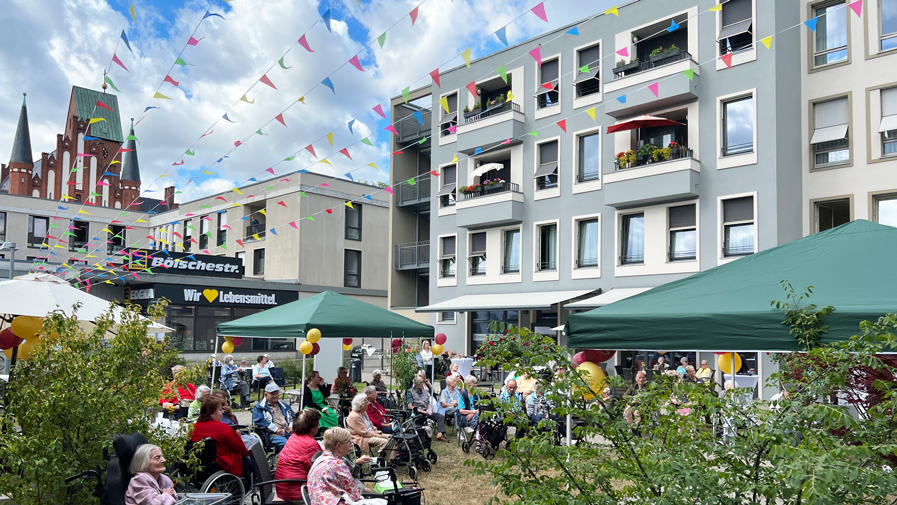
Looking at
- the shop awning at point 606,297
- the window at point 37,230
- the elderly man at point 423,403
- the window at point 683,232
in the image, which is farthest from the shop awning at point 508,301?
the window at point 37,230

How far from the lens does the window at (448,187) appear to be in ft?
91.0

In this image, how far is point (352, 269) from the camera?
134 ft

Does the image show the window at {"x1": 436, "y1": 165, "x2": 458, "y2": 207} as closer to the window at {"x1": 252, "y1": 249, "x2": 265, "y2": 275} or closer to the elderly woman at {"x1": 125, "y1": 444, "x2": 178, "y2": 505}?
the window at {"x1": 252, "y1": 249, "x2": 265, "y2": 275}

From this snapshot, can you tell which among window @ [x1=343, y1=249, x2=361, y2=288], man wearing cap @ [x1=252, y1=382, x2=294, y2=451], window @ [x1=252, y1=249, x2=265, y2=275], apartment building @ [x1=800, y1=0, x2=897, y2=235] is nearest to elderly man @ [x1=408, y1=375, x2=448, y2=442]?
man wearing cap @ [x1=252, y1=382, x2=294, y2=451]

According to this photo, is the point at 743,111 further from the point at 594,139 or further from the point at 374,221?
the point at 374,221

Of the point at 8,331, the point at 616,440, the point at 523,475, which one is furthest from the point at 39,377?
the point at 616,440

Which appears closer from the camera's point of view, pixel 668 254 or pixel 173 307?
pixel 668 254

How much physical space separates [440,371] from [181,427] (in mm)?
18593

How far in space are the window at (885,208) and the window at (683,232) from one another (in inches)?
184

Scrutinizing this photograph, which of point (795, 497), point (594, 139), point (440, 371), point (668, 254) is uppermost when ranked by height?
point (594, 139)

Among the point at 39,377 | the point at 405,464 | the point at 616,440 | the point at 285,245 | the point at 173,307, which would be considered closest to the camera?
the point at 616,440

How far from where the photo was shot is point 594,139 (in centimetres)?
2316

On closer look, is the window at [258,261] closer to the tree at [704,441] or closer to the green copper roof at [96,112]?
the tree at [704,441]

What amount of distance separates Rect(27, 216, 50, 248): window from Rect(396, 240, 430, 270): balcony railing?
86.4ft
